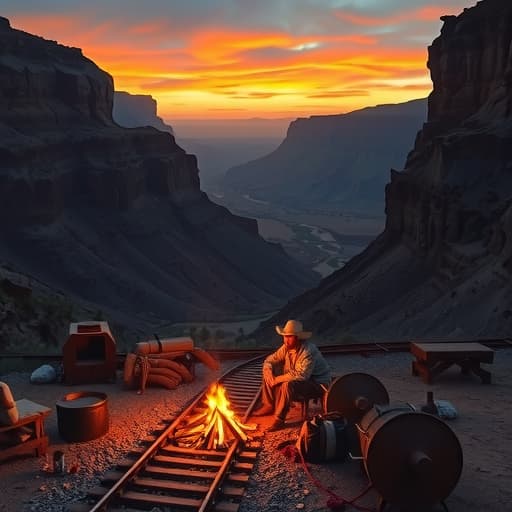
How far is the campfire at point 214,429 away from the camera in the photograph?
1094cm

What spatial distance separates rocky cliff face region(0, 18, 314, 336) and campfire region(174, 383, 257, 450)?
148 feet

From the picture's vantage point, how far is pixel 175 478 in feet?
32.1

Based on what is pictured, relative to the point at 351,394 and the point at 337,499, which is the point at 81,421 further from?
the point at 337,499

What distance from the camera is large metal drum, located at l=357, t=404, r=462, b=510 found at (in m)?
8.56

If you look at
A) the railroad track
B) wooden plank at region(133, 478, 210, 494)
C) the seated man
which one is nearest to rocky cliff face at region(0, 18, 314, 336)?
the seated man

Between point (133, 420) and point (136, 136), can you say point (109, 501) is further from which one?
point (136, 136)

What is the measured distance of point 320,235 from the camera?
178 meters

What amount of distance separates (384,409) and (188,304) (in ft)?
193

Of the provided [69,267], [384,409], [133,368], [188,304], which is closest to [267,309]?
[188,304]

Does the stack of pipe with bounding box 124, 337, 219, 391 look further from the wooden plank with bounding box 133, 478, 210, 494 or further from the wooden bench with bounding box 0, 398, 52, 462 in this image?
the wooden plank with bounding box 133, 478, 210, 494

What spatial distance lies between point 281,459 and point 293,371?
1598mm

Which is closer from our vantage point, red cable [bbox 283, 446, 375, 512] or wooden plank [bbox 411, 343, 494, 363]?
red cable [bbox 283, 446, 375, 512]

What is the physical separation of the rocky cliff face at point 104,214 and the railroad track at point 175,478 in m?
45.9

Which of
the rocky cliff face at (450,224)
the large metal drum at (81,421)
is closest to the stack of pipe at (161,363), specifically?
the large metal drum at (81,421)
